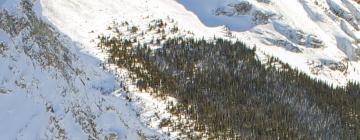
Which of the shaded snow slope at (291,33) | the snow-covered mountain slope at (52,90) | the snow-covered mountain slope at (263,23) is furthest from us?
the shaded snow slope at (291,33)

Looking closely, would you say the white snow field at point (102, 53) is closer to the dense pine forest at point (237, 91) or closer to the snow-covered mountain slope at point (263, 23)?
the snow-covered mountain slope at point (263, 23)

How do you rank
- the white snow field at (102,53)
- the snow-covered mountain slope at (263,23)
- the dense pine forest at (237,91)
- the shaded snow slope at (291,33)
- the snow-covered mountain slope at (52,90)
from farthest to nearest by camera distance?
the shaded snow slope at (291,33) → the snow-covered mountain slope at (263,23) → the dense pine forest at (237,91) → the white snow field at (102,53) → the snow-covered mountain slope at (52,90)

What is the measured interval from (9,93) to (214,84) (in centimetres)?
848

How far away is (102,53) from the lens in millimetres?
23250

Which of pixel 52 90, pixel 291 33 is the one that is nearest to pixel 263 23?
pixel 291 33

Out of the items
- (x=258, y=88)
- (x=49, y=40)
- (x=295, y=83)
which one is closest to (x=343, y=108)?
(x=295, y=83)

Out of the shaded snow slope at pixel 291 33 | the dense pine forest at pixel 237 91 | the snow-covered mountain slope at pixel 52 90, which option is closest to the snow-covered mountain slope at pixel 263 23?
the shaded snow slope at pixel 291 33

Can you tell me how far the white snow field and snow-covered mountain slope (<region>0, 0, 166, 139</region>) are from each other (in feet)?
0.11

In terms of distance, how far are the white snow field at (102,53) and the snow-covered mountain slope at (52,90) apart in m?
0.03

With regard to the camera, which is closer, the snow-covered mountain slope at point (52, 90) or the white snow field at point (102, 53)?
the snow-covered mountain slope at point (52, 90)

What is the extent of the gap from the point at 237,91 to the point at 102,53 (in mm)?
6139

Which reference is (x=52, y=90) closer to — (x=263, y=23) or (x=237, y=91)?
(x=237, y=91)

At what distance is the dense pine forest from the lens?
20109 millimetres

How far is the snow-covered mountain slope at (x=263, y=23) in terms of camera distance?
27.0 m
